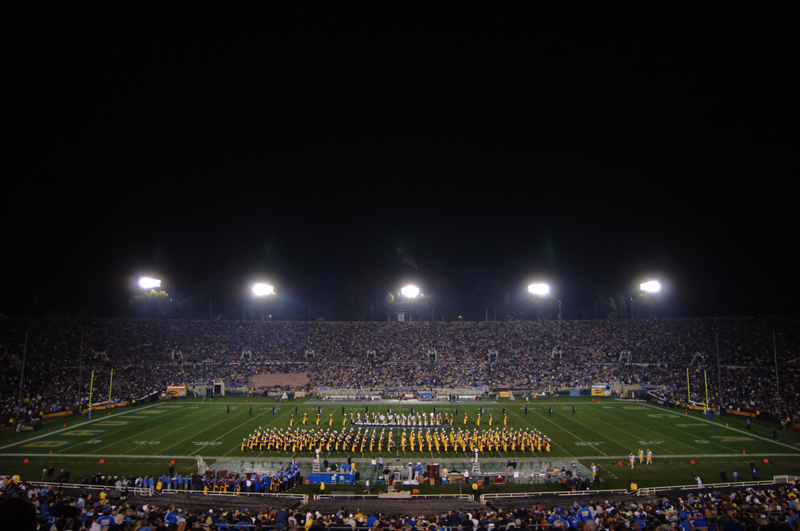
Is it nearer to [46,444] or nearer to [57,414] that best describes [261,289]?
[57,414]

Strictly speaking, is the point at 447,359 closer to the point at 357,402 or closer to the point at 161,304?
the point at 357,402

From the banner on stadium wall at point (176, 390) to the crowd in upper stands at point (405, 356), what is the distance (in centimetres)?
180

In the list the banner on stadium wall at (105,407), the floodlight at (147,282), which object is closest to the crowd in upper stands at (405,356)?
the banner on stadium wall at (105,407)

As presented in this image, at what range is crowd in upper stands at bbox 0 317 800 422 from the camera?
41531 mm

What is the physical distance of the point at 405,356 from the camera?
6050 centimetres

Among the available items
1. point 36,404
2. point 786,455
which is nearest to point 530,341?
point 786,455

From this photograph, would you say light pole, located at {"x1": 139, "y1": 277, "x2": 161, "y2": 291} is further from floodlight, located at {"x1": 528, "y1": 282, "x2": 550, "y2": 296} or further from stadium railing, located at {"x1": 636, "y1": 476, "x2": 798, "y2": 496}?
stadium railing, located at {"x1": 636, "y1": 476, "x2": 798, "y2": 496}

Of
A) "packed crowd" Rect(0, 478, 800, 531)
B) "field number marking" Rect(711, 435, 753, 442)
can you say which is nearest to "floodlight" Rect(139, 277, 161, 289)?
"packed crowd" Rect(0, 478, 800, 531)

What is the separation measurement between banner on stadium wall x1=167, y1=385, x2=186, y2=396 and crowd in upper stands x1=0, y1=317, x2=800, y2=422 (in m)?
1.80

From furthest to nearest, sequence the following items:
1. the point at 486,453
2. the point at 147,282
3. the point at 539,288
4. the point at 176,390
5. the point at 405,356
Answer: the point at 539,288
the point at 147,282
the point at 405,356
the point at 176,390
the point at 486,453

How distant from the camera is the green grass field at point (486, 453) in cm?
2303

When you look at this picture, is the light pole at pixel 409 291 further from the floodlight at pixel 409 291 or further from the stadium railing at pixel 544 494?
the stadium railing at pixel 544 494

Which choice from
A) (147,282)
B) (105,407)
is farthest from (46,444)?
(147,282)

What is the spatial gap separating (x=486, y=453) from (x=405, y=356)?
3524cm
